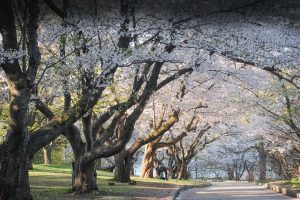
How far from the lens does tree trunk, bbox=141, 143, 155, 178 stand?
Result: 30.4 meters

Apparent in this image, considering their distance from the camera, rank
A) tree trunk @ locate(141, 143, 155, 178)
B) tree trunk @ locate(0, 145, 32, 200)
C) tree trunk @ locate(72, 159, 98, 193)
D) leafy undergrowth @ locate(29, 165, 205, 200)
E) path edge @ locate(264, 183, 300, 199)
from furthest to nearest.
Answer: tree trunk @ locate(141, 143, 155, 178), path edge @ locate(264, 183, 300, 199), tree trunk @ locate(72, 159, 98, 193), leafy undergrowth @ locate(29, 165, 205, 200), tree trunk @ locate(0, 145, 32, 200)

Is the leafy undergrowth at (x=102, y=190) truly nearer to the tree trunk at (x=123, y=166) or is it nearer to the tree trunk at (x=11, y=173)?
the tree trunk at (x=123, y=166)

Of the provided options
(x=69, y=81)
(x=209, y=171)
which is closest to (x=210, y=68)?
(x=69, y=81)

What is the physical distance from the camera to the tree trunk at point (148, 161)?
99.8 feet

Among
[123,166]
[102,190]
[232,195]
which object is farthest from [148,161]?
[102,190]

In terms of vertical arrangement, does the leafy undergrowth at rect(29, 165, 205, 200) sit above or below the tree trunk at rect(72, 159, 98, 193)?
below

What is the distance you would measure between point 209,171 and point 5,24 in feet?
205

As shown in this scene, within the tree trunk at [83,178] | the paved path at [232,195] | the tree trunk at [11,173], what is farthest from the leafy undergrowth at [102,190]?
the tree trunk at [11,173]

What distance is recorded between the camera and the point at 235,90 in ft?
88.4

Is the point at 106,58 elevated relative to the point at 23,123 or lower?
elevated

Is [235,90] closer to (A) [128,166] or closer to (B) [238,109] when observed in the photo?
(B) [238,109]

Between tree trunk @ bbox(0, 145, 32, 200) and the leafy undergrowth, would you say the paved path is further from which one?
tree trunk @ bbox(0, 145, 32, 200)

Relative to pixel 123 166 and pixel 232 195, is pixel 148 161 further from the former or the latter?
pixel 232 195

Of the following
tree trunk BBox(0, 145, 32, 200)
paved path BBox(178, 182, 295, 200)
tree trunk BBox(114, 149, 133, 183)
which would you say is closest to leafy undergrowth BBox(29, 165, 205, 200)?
paved path BBox(178, 182, 295, 200)
